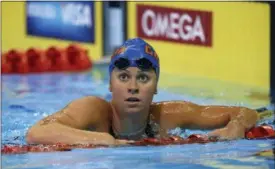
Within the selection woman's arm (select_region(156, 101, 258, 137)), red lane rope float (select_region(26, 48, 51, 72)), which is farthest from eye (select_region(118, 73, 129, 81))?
red lane rope float (select_region(26, 48, 51, 72))

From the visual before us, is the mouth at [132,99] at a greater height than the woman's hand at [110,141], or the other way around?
the mouth at [132,99]

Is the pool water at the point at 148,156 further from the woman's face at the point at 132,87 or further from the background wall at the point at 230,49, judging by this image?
the background wall at the point at 230,49

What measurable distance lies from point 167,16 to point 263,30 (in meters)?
1.55

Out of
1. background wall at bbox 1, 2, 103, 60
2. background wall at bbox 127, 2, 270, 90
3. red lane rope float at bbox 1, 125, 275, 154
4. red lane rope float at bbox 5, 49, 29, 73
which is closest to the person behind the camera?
red lane rope float at bbox 1, 125, 275, 154

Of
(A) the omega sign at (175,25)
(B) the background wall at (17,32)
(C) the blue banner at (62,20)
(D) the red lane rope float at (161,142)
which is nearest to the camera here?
(D) the red lane rope float at (161,142)

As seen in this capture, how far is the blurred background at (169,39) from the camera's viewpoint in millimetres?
7055

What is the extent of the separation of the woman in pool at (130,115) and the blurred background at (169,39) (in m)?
1.96

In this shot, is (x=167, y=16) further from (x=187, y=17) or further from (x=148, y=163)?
(x=148, y=163)

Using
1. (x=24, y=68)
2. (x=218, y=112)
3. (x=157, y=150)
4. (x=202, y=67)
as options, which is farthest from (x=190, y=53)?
(x=157, y=150)

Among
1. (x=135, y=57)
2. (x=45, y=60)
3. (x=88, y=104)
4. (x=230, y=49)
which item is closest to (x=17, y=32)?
(x=45, y=60)

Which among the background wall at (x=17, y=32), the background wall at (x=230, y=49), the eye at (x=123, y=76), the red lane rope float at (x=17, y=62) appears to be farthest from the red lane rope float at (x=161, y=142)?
the background wall at (x=17, y=32)

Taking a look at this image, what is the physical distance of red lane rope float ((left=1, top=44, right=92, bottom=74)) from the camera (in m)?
8.34

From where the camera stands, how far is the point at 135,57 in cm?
392

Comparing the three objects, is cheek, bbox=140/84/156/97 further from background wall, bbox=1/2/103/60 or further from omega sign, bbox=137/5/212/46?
background wall, bbox=1/2/103/60
